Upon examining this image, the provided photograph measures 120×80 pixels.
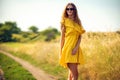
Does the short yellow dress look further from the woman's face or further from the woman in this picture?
the woman's face

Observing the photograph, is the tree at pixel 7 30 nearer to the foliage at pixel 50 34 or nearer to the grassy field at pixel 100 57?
the foliage at pixel 50 34

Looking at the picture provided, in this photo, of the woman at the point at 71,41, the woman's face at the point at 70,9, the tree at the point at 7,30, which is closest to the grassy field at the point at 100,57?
the woman at the point at 71,41

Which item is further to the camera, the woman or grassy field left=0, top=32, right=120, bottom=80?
grassy field left=0, top=32, right=120, bottom=80

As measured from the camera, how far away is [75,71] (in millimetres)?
4621

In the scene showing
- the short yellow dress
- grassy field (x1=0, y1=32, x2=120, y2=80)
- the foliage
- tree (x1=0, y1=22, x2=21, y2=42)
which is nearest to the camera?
the short yellow dress

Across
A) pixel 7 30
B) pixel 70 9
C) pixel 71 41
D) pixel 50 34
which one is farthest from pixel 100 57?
pixel 50 34

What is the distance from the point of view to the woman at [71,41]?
4.62 m

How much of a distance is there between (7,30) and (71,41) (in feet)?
81.2

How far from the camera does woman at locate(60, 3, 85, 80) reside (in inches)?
182

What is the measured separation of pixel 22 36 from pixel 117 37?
78.8 feet

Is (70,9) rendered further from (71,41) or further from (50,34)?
(50,34)

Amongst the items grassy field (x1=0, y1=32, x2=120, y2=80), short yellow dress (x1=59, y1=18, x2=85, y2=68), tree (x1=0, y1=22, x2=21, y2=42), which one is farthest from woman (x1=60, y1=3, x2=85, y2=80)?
tree (x1=0, y1=22, x2=21, y2=42)

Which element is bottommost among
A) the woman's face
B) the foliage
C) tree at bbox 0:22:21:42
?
the foliage

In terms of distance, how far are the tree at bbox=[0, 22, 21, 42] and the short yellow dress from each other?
20802mm
